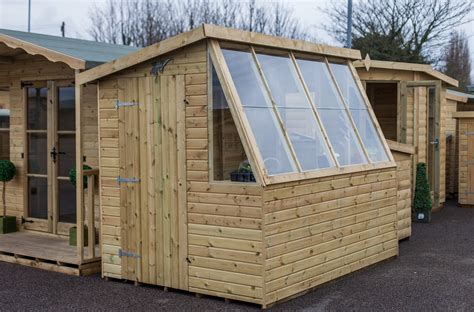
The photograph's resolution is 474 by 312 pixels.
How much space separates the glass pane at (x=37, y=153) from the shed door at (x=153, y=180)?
2.38 metres

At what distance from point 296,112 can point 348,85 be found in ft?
4.80

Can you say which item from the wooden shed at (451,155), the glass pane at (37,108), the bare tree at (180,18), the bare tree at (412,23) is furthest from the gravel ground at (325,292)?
the bare tree at (180,18)

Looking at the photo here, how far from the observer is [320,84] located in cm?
739

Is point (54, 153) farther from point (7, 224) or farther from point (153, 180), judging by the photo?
point (153, 180)

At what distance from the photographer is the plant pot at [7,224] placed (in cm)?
897

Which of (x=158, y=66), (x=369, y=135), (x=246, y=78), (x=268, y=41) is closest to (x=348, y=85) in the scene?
(x=369, y=135)

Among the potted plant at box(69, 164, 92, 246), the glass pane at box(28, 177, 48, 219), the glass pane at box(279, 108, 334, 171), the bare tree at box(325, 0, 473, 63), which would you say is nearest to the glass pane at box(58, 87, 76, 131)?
the potted plant at box(69, 164, 92, 246)

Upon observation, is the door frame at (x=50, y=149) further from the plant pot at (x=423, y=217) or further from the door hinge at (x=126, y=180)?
the plant pot at (x=423, y=217)

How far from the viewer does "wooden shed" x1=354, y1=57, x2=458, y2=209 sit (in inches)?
447

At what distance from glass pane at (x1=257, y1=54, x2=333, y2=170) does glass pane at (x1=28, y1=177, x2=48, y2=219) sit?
12.5ft

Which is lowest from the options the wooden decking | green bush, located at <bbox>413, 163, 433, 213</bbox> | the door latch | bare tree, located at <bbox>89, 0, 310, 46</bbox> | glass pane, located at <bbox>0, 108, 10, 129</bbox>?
the wooden decking

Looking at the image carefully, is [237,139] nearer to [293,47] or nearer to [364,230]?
[293,47]

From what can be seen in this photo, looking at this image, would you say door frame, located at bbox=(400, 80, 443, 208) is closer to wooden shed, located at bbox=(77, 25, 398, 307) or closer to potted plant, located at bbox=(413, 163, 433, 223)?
potted plant, located at bbox=(413, 163, 433, 223)

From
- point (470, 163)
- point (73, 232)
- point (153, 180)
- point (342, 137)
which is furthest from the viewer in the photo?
point (470, 163)
